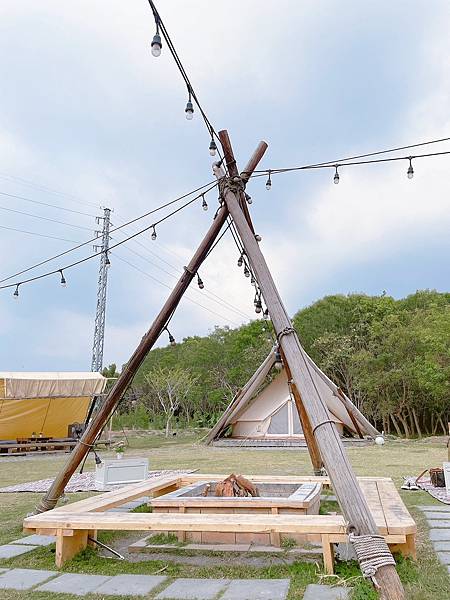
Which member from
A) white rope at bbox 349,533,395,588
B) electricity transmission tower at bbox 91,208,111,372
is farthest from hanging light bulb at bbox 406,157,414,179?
electricity transmission tower at bbox 91,208,111,372

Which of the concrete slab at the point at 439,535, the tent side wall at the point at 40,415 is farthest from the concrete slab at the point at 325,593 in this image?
the tent side wall at the point at 40,415

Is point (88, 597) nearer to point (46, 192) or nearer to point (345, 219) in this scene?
→ point (345, 219)

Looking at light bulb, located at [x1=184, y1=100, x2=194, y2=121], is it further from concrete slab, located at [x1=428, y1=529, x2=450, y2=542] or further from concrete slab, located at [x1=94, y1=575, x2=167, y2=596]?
concrete slab, located at [x1=428, y1=529, x2=450, y2=542]

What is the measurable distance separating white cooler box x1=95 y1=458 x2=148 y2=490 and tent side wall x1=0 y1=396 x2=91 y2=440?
9001mm

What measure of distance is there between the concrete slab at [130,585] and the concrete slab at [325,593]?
0.98m

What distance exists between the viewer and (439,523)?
16.6 ft

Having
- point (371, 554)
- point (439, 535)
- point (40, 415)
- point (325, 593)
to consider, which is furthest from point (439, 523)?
point (40, 415)

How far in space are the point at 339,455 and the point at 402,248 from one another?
9935mm

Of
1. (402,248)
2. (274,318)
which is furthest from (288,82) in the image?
(402,248)

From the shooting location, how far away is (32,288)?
21.3 ft

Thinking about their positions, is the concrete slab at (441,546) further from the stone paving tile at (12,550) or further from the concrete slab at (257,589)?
the stone paving tile at (12,550)

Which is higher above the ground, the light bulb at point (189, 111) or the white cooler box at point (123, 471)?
the light bulb at point (189, 111)

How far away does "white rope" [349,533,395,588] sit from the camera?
2.85m

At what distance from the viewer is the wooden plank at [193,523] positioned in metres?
3.46
